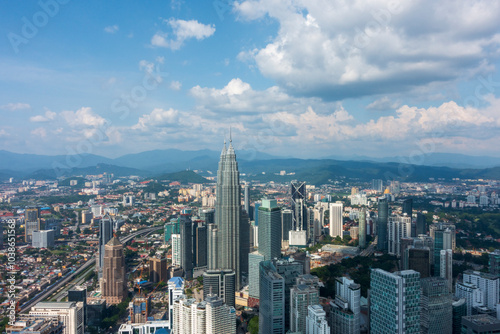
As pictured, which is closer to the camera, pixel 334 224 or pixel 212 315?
pixel 212 315

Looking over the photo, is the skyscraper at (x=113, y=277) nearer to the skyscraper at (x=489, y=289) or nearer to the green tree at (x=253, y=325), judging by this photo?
the green tree at (x=253, y=325)

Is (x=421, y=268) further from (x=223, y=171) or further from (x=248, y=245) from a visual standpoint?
(x=223, y=171)

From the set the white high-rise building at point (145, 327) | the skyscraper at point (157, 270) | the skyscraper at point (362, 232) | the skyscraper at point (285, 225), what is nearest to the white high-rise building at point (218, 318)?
the white high-rise building at point (145, 327)

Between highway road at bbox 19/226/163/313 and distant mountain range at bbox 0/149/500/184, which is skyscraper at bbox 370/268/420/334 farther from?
distant mountain range at bbox 0/149/500/184

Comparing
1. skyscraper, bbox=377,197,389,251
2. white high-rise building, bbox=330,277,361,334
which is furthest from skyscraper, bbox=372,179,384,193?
white high-rise building, bbox=330,277,361,334

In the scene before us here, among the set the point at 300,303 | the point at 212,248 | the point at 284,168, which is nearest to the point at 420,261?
the point at 300,303

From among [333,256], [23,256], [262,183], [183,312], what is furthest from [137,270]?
[262,183]
